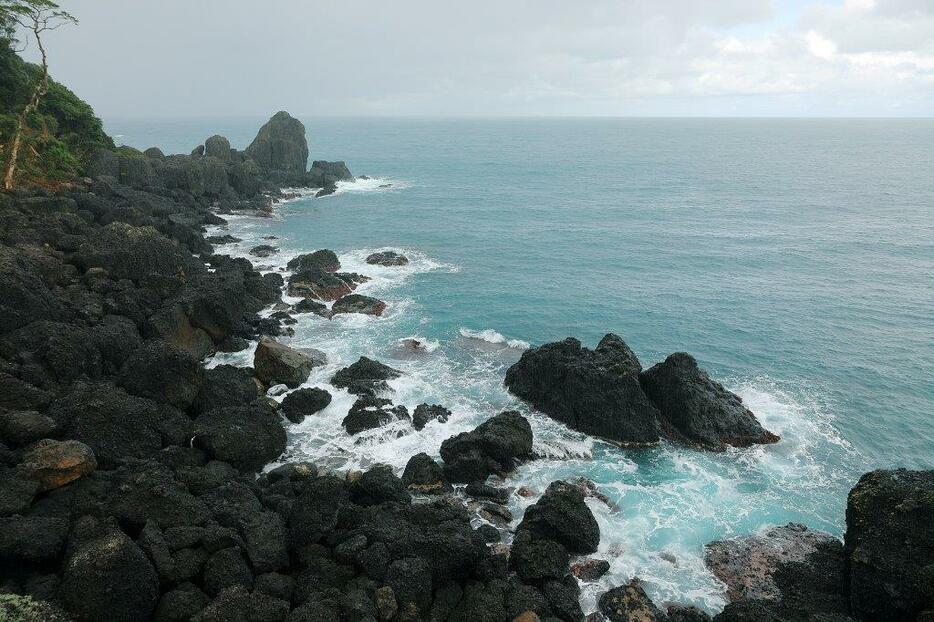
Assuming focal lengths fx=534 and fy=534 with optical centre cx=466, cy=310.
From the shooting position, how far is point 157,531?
17.5 meters

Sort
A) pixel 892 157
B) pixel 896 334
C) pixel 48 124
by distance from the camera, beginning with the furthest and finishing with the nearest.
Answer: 1. pixel 892 157
2. pixel 48 124
3. pixel 896 334

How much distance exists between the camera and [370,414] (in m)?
30.2

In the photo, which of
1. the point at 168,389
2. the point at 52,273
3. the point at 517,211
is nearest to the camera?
the point at 168,389

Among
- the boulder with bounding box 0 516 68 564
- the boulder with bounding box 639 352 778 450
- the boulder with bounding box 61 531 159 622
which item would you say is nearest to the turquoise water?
the boulder with bounding box 639 352 778 450

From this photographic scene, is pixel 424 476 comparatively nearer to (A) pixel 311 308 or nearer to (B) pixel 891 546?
(B) pixel 891 546

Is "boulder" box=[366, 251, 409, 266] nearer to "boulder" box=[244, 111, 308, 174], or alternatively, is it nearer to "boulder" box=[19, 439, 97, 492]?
"boulder" box=[19, 439, 97, 492]

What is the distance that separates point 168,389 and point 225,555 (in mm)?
11891

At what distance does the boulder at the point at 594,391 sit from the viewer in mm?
30500

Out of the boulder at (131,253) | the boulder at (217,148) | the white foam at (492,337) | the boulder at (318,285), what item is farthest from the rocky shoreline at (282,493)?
the boulder at (217,148)

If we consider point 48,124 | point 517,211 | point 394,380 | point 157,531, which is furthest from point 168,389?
point 517,211

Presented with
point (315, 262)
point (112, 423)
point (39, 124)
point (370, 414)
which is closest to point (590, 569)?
point (370, 414)

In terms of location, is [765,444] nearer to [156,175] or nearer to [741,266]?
[741,266]

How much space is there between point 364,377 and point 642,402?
56.6 feet

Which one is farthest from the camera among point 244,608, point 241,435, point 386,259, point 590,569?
point 386,259
